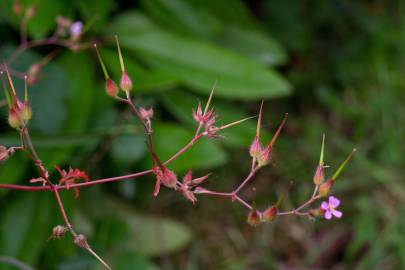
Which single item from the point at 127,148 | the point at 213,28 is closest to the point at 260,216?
the point at 127,148

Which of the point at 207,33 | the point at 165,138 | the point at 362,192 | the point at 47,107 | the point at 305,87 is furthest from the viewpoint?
the point at 305,87

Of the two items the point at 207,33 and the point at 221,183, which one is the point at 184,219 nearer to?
the point at 221,183

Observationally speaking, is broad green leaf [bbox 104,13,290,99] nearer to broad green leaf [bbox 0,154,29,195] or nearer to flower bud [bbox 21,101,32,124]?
broad green leaf [bbox 0,154,29,195]

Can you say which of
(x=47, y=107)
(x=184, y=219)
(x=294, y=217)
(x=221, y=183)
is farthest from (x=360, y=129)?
(x=47, y=107)

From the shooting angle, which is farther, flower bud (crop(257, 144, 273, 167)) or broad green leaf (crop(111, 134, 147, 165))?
broad green leaf (crop(111, 134, 147, 165))

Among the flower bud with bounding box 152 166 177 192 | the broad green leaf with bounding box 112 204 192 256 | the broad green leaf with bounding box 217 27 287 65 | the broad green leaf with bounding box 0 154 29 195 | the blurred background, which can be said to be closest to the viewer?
the flower bud with bounding box 152 166 177 192

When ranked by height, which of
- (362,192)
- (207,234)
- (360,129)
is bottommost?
(207,234)

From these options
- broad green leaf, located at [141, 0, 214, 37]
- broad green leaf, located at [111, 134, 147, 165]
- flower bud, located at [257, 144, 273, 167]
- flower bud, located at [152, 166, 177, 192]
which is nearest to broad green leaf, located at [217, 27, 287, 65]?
broad green leaf, located at [141, 0, 214, 37]

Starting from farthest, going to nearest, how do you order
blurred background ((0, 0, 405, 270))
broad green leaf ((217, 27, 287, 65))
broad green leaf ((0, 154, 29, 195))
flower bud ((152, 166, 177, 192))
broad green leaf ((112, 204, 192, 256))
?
broad green leaf ((217, 27, 287, 65))
broad green leaf ((112, 204, 192, 256))
blurred background ((0, 0, 405, 270))
broad green leaf ((0, 154, 29, 195))
flower bud ((152, 166, 177, 192))
